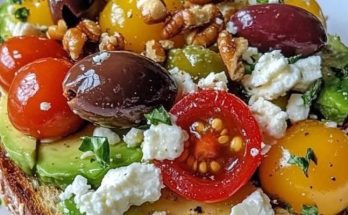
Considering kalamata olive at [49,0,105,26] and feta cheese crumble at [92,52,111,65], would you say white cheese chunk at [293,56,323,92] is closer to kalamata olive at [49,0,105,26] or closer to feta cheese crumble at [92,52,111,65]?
feta cheese crumble at [92,52,111,65]

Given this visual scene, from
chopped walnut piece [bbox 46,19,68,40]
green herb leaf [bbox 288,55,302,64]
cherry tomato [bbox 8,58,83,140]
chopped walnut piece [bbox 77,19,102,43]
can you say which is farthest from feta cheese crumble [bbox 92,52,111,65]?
green herb leaf [bbox 288,55,302,64]

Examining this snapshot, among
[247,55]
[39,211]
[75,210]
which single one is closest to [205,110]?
[247,55]

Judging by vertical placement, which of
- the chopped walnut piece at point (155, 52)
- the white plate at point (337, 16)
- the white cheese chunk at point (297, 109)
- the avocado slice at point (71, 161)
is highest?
the chopped walnut piece at point (155, 52)

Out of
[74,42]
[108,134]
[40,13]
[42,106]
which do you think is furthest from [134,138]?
[40,13]

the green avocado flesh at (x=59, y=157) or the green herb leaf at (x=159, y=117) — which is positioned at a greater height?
the green herb leaf at (x=159, y=117)

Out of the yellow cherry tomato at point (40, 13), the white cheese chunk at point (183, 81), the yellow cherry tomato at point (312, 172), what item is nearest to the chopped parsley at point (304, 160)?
the yellow cherry tomato at point (312, 172)

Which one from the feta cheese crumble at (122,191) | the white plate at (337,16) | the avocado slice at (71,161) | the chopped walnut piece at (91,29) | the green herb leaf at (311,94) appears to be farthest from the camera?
the white plate at (337,16)

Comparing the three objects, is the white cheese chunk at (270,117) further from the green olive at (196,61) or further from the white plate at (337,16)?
the white plate at (337,16)
